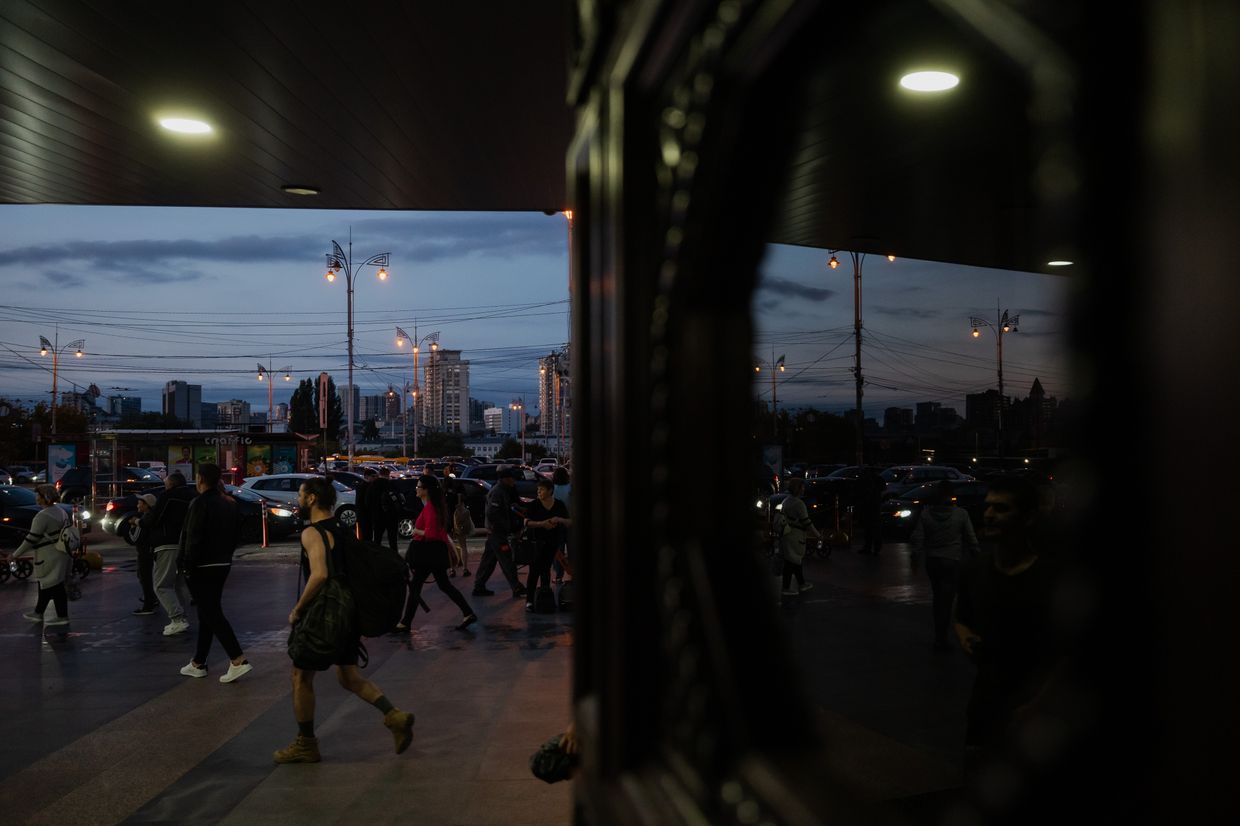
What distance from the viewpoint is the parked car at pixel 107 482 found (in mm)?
27750

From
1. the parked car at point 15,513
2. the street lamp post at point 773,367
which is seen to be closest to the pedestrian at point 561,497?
the parked car at point 15,513

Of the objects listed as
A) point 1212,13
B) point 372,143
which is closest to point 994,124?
point 1212,13

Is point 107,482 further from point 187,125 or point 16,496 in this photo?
point 187,125

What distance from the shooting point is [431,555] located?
10.4 meters

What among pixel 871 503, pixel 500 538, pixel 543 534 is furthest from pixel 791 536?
pixel 500 538

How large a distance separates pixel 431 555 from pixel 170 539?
9.70 ft

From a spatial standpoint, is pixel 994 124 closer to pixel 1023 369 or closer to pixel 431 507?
pixel 1023 369

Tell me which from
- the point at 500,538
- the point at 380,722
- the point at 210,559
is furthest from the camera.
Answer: the point at 500,538

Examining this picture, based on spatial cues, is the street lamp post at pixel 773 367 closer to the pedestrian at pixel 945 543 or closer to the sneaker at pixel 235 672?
the pedestrian at pixel 945 543

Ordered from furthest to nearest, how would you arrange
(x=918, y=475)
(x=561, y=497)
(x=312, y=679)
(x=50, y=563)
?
(x=561, y=497) → (x=50, y=563) → (x=312, y=679) → (x=918, y=475)

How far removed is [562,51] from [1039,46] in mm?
6033

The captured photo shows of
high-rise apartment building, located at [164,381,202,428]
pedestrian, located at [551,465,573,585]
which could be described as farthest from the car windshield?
high-rise apartment building, located at [164,381,202,428]

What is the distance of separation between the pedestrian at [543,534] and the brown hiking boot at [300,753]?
5786 millimetres

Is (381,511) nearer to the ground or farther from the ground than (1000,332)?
nearer to the ground
